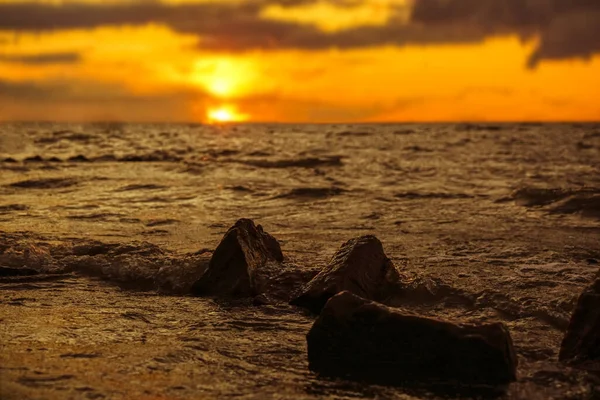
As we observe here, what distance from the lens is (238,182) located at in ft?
56.7

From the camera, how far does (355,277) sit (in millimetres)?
5465

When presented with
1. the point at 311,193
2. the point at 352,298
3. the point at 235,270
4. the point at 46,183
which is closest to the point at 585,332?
the point at 352,298

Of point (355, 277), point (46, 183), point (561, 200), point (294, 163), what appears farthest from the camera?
point (294, 163)

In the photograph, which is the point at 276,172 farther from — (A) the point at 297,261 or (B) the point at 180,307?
(B) the point at 180,307

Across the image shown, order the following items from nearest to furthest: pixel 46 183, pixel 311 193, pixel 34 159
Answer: pixel 311 193 → pixel 46 183 → pixel 34 159

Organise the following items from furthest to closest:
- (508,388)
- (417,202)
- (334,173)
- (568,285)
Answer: (334,173) → (417,202) → (568,285) → (508,388)

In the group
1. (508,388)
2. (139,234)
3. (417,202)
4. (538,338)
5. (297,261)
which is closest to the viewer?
(508,388)

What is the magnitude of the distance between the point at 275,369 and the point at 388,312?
720 millimetres

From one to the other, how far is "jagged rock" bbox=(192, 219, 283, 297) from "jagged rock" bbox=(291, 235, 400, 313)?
0.51m

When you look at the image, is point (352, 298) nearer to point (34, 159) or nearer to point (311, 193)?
point (311, 193)

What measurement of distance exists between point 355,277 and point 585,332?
6.02 ft

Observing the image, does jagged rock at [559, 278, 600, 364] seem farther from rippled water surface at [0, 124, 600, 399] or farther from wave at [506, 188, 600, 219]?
wave at [506, 188, 600, 219]

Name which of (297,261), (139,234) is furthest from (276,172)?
(297,261)

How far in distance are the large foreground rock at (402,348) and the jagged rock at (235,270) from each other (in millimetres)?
1724
